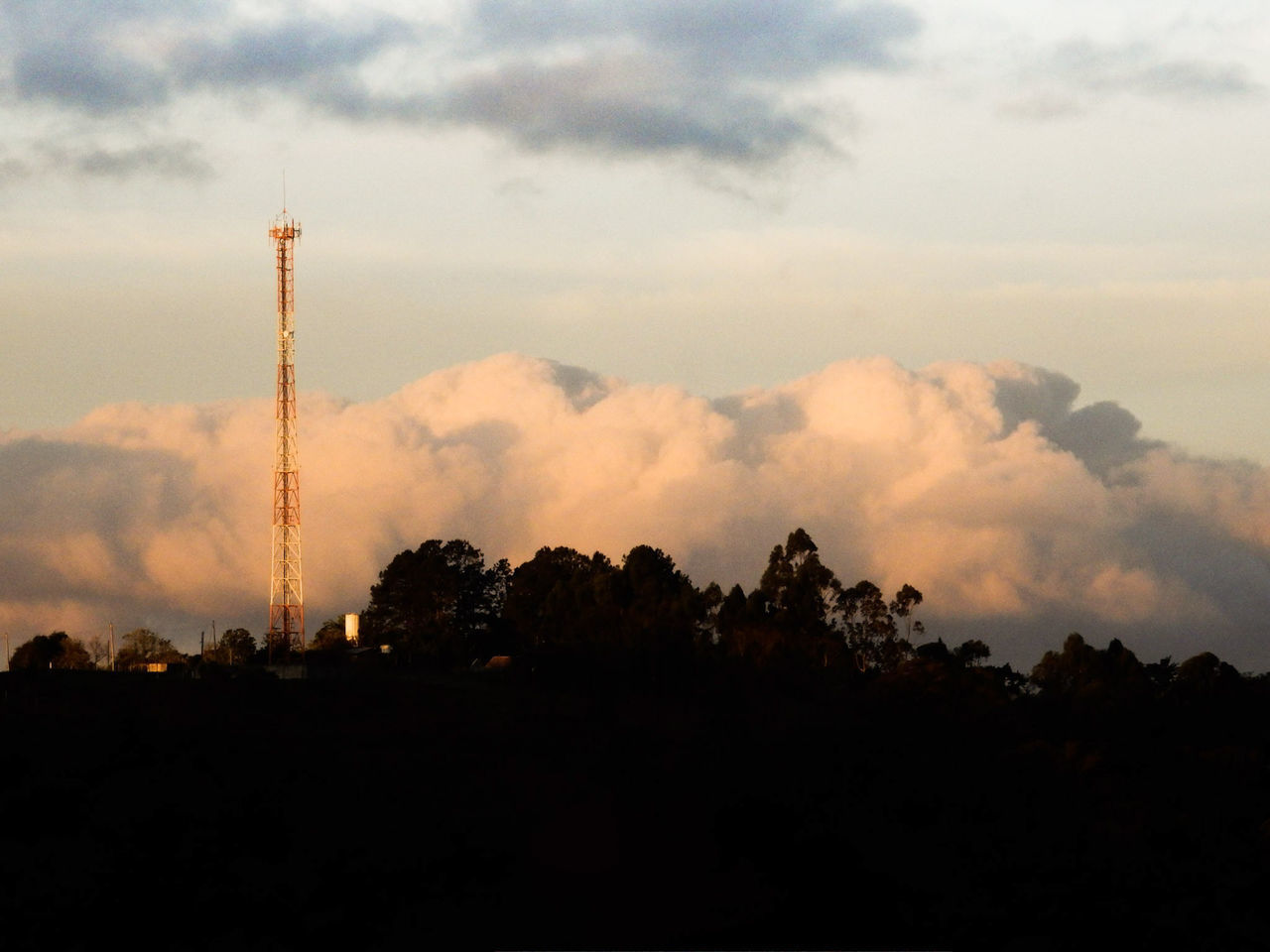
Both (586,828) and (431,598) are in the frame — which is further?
(431,598)

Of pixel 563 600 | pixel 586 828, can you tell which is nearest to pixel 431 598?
pixel 563 600

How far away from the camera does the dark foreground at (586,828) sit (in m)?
67.0

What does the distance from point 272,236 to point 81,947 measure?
5076cm

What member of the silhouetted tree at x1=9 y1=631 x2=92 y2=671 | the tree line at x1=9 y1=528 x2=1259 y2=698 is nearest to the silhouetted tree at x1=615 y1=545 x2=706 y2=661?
the tree line at x1=9 y1=528 x2=1259 y2=698

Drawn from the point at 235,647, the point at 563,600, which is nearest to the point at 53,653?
the point at 235,647

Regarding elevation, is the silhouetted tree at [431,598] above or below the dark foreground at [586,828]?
above

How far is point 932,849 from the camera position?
7700 centimetres

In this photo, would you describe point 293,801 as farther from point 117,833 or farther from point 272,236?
point 272,236

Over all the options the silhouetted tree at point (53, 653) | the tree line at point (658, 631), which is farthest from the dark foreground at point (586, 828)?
the silhouetted tree at point (53, 653)

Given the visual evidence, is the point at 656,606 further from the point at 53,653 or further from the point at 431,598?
the point at 53,653

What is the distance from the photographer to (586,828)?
245 ft

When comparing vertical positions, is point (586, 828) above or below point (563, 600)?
below

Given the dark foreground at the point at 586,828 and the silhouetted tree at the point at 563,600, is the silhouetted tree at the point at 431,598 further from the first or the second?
the dark foreground at the point at 586,828

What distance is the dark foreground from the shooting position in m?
67.0
